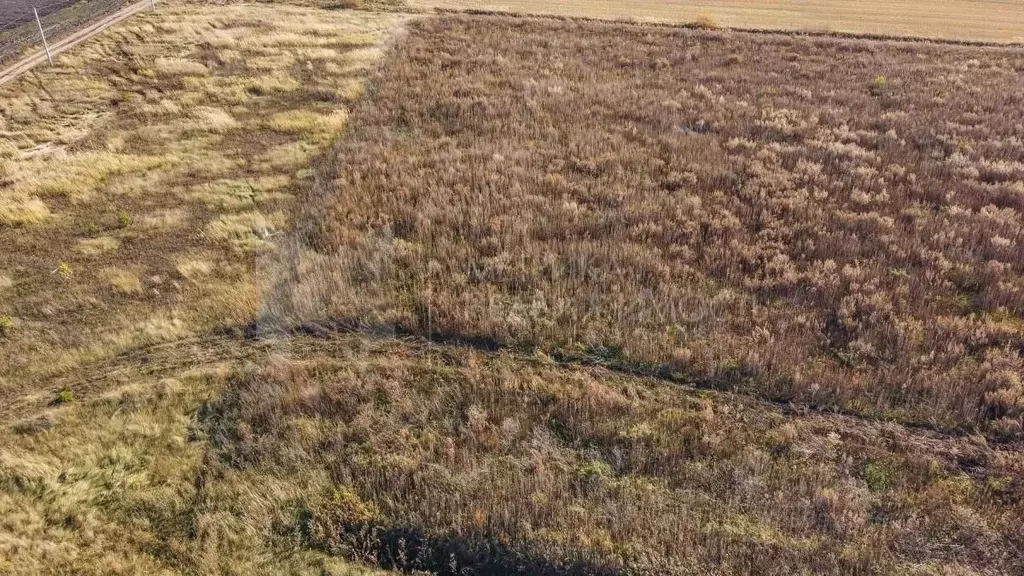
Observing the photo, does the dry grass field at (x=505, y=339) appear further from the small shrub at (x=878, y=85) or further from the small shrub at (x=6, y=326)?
the small shrub at (x=878, y=85)

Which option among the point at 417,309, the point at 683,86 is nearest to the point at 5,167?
the point at 417,309

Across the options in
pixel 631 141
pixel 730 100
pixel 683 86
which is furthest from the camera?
pixel 683 86

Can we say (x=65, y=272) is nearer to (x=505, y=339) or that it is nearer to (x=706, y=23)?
(x=505, y=339)

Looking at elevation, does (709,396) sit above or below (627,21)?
below

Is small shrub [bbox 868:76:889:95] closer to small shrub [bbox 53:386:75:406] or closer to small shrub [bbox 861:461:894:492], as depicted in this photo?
small shrub [bbox 861:461:894:492]

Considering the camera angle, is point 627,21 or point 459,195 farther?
point 627,21

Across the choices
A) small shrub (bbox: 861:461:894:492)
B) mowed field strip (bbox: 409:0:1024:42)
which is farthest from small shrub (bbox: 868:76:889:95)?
small shrub (bbox: 861:461:894:492)

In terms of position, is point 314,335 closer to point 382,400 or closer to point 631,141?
point 382,400

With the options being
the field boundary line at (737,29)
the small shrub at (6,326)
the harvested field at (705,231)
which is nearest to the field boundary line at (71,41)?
the harvested field at (705,231)
